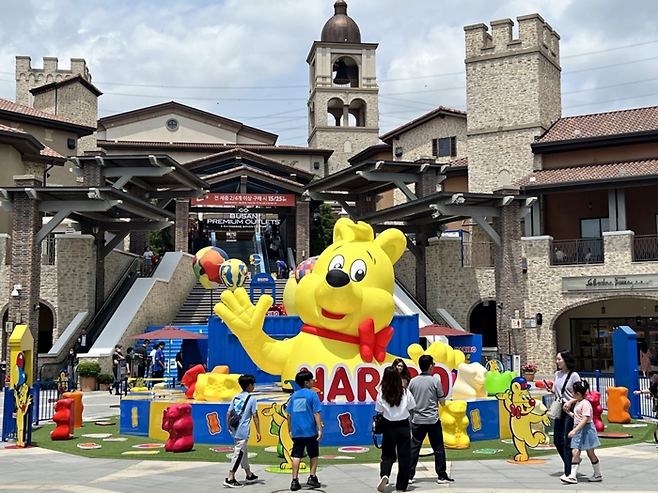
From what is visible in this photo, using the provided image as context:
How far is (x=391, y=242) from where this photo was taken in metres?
13.5

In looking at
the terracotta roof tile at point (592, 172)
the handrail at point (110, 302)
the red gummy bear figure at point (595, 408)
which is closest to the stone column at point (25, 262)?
the handrail at point (110, 302)

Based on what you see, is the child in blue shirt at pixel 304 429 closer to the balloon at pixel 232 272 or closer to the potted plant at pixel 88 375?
the balloon at pixel 232 272

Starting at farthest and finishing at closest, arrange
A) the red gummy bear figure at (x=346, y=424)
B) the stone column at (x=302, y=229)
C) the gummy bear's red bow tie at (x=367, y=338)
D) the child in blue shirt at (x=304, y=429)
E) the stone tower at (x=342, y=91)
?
the stone tower at (x=342, y=91) → the stone column at (x=302, y=229) → the gummy bear's red bow tie at (x=367, y=338) → the red gummy bear figure at (x=346, y=424) → the child in blue shirt at (x=304, y=429)

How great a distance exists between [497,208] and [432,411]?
19.3 meters

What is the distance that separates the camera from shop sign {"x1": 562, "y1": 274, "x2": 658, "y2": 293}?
27.0m

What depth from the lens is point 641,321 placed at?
96.3 feet

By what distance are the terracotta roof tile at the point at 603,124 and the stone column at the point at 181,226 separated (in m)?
15.2

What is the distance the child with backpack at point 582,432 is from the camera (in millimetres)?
9133

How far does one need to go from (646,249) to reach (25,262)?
20.9 metres

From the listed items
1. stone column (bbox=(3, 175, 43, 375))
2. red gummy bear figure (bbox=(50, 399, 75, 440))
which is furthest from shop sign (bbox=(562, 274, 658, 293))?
red gummy bear figure (bbox=(50, 399, 75, 440))

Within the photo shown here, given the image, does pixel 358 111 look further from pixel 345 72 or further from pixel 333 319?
pixel 333 319

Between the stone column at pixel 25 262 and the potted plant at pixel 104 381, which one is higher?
the stone column at pixel 25 262

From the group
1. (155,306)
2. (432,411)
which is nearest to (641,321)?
(155,306)

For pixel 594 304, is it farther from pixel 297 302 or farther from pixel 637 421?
pixel 297 302
